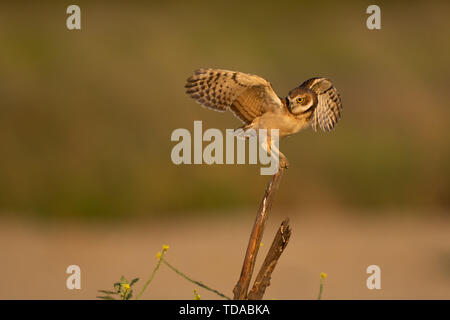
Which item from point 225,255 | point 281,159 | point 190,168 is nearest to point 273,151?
point 281,159

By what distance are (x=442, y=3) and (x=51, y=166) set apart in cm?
655

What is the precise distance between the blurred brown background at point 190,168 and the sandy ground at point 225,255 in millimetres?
20

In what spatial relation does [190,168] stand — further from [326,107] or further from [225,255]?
[326,107]

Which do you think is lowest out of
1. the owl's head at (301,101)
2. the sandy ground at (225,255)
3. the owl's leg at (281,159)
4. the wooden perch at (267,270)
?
the sandy ground at (225,255)

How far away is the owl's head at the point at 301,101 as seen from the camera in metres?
2.36

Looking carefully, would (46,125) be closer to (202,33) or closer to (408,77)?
(202,33)

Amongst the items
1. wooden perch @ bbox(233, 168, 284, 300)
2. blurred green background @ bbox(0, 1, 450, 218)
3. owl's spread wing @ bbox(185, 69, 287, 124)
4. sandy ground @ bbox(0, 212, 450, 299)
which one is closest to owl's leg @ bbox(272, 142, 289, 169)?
owl's spread wing @ bbox(185, 69, 287, 124)

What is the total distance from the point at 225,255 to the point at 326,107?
3476 mm

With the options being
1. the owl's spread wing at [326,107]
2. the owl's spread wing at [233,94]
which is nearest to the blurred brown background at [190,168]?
the owl's spread wing at [326,107]

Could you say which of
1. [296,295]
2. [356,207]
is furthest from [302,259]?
[356,207]

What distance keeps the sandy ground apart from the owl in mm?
2713

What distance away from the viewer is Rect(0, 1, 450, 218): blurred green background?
6605mm

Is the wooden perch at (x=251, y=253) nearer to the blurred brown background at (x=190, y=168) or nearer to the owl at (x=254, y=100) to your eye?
the owl at (x=254, y=100)

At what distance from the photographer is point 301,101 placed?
7.83ft
